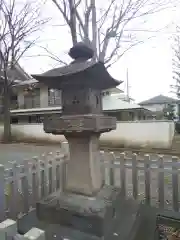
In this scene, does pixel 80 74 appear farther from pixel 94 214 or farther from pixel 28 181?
pixel 28 181

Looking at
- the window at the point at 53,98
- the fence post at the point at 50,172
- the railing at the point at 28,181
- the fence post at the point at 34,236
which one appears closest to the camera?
the fence post at the point at 34,236

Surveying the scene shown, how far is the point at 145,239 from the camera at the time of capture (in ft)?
9.97

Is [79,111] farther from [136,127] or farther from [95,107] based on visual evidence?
[136,127]

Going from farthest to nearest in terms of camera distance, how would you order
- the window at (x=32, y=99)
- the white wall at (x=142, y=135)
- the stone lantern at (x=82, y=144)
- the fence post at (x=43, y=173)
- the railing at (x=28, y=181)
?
the window at (x=32, y=99)
the white wall at (x=142, y=135)
the fence post at (x=43, y=173)
the railing at (x=28, y=181)
the stone lantern at (x=82, y=144)

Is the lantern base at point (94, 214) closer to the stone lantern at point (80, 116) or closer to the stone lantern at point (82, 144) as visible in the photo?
the stone lantern at point (82, 144)

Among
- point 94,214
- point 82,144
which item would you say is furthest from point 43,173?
point 94,214

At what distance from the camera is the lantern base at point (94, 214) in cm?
293

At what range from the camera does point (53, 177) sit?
14.7ft

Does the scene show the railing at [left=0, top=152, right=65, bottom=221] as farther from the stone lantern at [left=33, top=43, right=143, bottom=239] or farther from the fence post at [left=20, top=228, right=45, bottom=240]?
the fence post at [left=20, top=228, right=45, bottom=240]

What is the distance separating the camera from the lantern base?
2.93m

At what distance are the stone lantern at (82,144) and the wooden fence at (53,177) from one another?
58 cm

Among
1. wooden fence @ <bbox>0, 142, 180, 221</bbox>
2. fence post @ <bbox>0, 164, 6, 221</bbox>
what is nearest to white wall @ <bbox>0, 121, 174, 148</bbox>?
wooden fence @ <bbox>0, 142, 180, 221</bbox>

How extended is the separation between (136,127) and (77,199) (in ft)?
31.9

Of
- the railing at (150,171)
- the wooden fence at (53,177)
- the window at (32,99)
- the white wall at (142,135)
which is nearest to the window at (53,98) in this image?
the window at (32,99)
